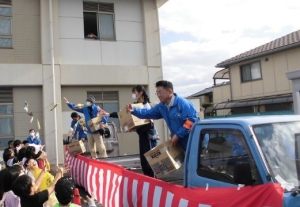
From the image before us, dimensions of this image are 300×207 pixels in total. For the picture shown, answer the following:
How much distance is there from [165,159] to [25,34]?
13196 mm

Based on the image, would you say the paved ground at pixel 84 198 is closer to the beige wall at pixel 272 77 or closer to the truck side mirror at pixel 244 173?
the truck side mirror at pixel 244 173

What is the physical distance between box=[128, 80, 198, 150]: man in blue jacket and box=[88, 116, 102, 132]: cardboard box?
4672 mm

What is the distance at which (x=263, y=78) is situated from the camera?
2753 centimetres

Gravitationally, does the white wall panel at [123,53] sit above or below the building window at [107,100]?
above

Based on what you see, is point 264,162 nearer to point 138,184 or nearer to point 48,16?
point 138,184

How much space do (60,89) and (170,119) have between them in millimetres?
11717

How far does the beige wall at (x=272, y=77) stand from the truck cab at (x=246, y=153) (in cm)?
2193

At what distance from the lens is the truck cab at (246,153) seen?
3553 millimetres

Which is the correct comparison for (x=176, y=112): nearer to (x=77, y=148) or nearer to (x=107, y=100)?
(x=77, y=148)

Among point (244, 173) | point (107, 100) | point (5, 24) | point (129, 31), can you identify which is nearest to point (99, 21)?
point (129, 31)

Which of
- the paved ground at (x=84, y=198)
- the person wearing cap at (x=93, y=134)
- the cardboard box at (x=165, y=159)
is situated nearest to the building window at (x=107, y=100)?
the person wearing cap at (x=93, y=134)

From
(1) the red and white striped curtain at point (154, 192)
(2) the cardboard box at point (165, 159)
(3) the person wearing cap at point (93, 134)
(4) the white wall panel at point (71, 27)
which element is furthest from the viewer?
(4) the white wall panel at point (71, 27)

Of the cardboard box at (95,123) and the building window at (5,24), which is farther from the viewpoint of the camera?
the building window at (5,24)

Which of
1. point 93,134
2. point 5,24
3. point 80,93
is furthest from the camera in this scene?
point 80,93
